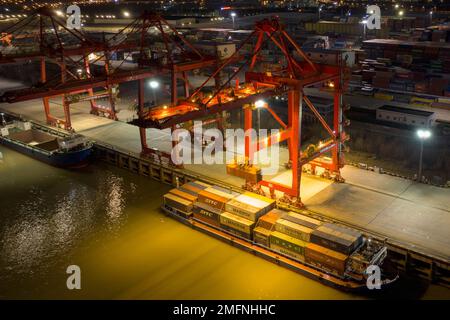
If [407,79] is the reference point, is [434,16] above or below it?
above

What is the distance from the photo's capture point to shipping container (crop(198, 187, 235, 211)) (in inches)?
1008

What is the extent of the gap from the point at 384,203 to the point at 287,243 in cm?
711

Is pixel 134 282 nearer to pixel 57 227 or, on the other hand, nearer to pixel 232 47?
pixel 57 227

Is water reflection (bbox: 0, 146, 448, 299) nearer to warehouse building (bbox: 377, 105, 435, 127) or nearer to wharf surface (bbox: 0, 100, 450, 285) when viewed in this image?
wharf surface (bbox: 0, 100, 450, 285)

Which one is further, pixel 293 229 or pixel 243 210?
pixel 243 210

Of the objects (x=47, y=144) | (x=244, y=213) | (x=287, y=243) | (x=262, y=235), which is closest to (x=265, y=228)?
(x=262, y=235)

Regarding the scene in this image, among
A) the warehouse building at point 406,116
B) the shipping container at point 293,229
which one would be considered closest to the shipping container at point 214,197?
the shipping container at point 293,229

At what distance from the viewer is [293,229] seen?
2248 centimetres

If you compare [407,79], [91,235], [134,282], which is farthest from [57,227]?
[407,79]

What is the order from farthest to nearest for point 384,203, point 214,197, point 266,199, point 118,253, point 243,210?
point 214,197 → point 384,203 → point 266,199 → point 118,253 → point 243,210

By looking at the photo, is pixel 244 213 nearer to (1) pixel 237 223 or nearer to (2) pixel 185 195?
(1) pixel 237 223

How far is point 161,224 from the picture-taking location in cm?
2759

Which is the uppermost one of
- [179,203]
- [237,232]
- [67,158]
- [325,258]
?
[67,158]
